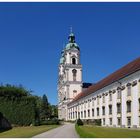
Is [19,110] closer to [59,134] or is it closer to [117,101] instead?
[117,101]

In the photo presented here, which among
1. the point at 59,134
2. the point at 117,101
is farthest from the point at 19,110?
the point at 59,134

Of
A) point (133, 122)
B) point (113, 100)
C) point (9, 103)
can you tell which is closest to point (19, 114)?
point (9, 103)

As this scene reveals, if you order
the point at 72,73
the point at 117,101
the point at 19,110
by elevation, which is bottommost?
the point at 19,110

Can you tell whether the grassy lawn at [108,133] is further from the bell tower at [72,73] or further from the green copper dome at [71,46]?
the green copper dome at [71,46]

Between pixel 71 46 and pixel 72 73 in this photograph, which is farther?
pixel 71 46

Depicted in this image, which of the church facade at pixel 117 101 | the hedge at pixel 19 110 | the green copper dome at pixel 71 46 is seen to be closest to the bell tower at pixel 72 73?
the green copper dome at pixel 71 46

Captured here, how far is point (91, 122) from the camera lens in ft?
222

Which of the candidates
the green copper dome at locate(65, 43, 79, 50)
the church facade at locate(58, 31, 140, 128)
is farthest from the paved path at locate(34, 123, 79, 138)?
the green copper dome at locate(65, 43, 79, 50)

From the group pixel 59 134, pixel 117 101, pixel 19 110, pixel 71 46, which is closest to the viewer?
pixel 59 134

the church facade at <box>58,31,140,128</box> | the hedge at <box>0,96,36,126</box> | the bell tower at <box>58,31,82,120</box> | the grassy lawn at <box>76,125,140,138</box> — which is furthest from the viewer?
the bell tower at <box>58,31,82,120</box>

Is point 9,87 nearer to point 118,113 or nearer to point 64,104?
point 118,113

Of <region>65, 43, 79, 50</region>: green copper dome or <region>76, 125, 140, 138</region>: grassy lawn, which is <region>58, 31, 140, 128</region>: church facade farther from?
<region>65, 43, 79, 50</region>: green copper dome

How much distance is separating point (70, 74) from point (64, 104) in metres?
13.0

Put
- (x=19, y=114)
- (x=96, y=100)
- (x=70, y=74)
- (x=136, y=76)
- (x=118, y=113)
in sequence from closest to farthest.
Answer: (x=136, y=76)
(x=118, y=113)
(x=19, y=114)
(x=96, y=100)
(x=70, y=74)
